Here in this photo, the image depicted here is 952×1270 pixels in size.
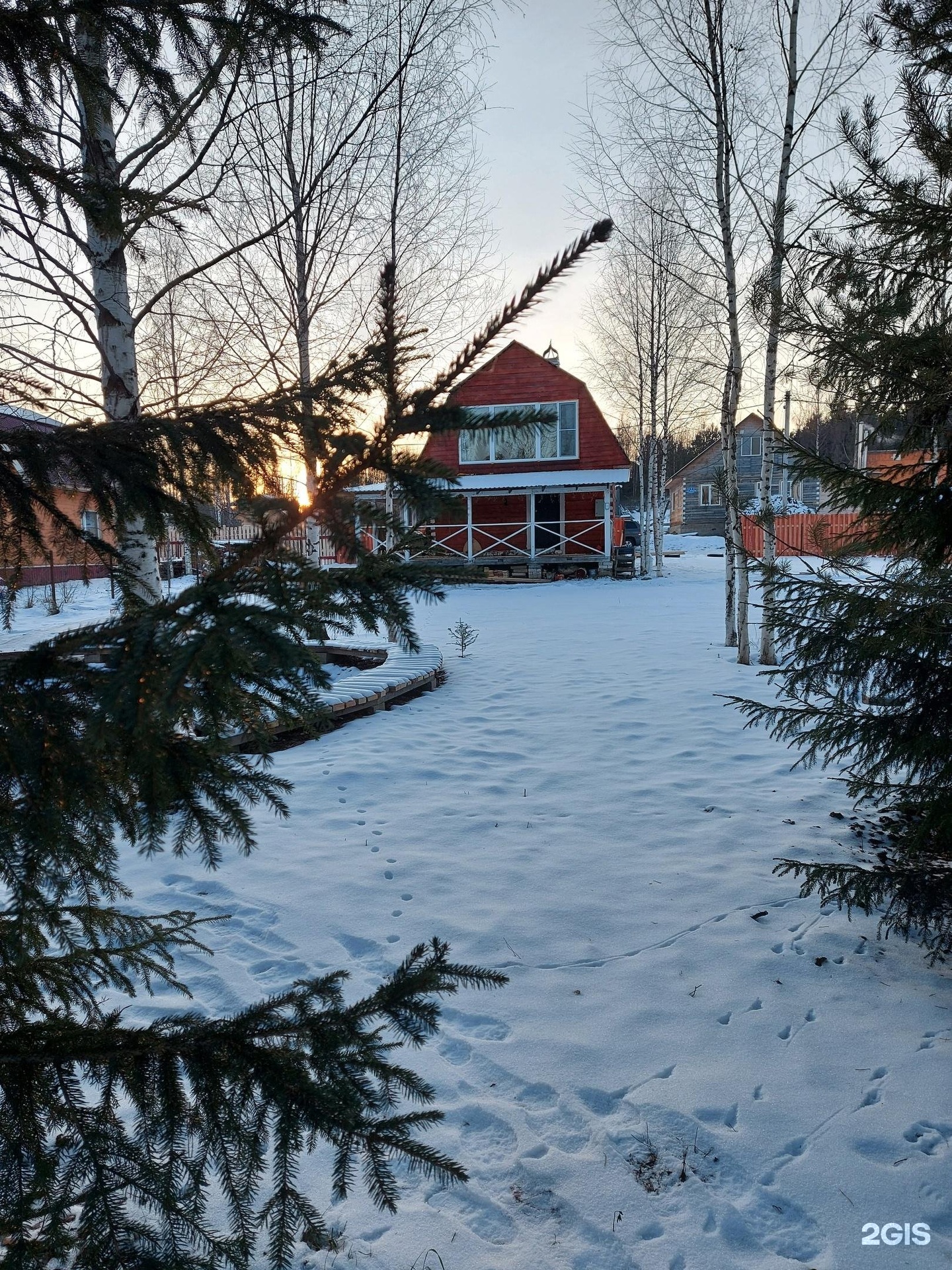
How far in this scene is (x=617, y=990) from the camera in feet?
10.2

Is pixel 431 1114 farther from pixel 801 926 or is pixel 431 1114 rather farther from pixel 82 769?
pixel 801 926

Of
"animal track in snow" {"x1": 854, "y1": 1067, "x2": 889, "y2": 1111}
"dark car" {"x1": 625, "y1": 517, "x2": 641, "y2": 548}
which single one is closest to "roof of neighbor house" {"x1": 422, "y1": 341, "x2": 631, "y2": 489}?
"dark car" {"x1": 625, "y1": 517, "x2": 641, "y2": 548}

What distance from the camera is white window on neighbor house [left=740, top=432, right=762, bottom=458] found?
39.7 meters

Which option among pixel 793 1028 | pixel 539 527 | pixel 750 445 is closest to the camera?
pixel 793 1028

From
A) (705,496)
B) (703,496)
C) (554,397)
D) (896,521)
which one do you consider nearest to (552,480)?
(554,397)

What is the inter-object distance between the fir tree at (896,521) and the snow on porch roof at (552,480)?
57.8ft

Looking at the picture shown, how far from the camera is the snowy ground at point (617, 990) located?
211 centimetres

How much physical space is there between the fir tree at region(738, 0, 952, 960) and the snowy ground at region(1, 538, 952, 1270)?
43 cm

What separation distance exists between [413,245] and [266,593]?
414 inches

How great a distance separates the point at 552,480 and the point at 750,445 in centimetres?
2289

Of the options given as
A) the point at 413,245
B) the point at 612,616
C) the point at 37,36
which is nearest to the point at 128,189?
the point at 37,36

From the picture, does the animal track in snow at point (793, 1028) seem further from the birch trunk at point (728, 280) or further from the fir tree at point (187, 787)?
the birch trunk at point (728, 280)

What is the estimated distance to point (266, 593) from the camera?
3.78ft

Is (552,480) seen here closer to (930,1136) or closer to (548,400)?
(548,400)
